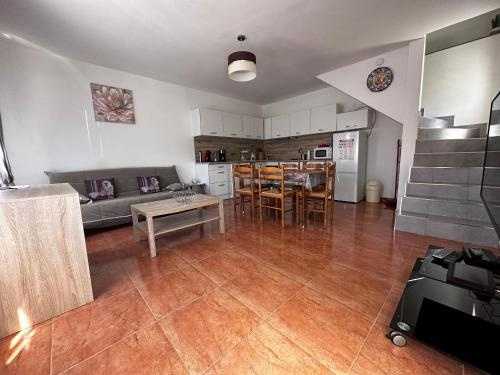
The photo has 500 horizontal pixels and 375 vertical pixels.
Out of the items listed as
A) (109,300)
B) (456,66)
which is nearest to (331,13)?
(456,66)

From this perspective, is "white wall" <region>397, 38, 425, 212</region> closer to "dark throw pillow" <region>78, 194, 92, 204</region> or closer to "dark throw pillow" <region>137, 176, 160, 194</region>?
"dark throw pillow" <region>137, 176, 160, 194</region>

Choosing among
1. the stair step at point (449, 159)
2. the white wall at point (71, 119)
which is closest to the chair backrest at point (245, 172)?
the white wall at point (71, 119)

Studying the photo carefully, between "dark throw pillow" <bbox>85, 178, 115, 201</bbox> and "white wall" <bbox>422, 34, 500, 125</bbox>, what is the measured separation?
5592 millimetres

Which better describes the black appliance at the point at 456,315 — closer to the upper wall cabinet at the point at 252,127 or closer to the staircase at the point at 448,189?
the staircase at the point at 448,189

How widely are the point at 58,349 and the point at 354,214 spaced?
3537 millimetres

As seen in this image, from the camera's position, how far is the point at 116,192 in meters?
3.28

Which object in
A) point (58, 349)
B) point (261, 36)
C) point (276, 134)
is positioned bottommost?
point (58, 349)

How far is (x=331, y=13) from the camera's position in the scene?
6.98 feet

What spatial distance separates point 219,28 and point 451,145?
10.9ft

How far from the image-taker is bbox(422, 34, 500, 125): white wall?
10.0 feet

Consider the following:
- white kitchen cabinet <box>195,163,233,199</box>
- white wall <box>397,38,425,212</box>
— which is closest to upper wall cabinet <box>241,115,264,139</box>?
white kitchen cabinet <box>195,163,233,199</box>

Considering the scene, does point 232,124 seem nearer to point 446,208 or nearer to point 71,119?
point 71,119

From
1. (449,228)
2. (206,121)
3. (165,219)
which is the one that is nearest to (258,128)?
(206,121)

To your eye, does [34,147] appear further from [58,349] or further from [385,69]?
[385,69]
